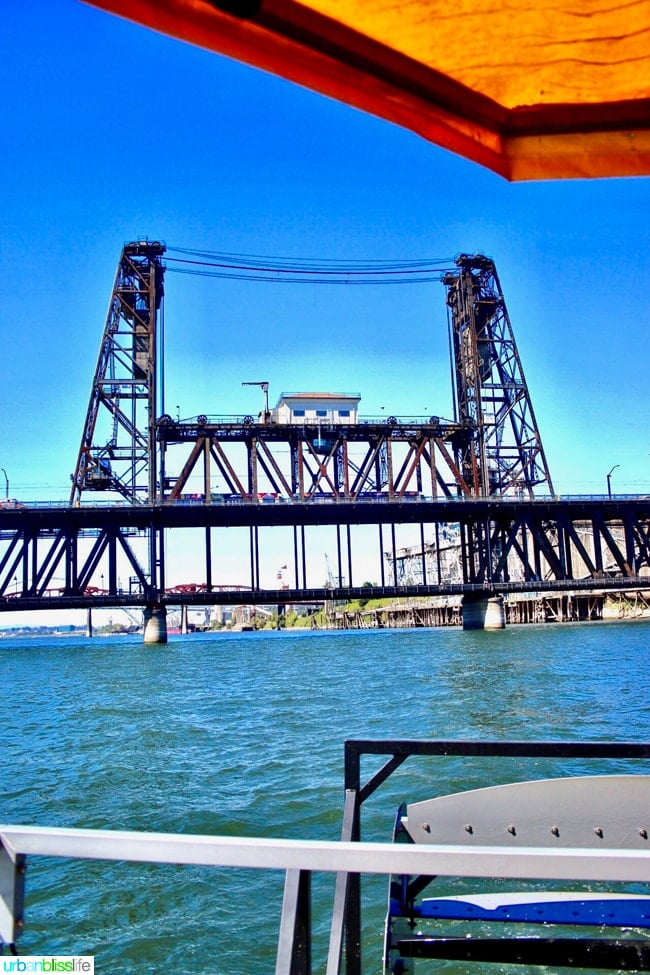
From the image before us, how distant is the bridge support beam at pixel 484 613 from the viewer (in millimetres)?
62469

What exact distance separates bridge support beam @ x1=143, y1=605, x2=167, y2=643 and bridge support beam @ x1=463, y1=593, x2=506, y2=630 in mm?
23677

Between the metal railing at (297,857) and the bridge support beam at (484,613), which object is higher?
the metal railing at (297,857)

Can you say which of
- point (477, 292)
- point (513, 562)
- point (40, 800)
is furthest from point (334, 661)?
point (513, 562)

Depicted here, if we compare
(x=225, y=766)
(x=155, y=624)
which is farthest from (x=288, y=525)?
(x=225, y=766)

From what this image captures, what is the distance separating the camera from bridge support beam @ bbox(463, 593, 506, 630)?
6247 centimetres

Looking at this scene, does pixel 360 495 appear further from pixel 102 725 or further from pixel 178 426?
pixel 102 725

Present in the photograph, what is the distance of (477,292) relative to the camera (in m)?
73.6

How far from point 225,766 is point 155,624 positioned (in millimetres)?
48563

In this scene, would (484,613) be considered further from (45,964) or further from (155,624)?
(45,964)

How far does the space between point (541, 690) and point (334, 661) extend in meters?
17.0

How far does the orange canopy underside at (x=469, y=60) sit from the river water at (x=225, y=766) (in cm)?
490

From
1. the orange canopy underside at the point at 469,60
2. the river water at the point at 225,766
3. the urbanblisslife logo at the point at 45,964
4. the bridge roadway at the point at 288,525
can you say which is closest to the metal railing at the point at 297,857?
the urbanblisslife logo at the point at 45,964

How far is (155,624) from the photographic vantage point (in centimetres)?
5816

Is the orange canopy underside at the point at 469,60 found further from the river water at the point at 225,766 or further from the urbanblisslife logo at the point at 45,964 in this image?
the river water at the point at 225,766
